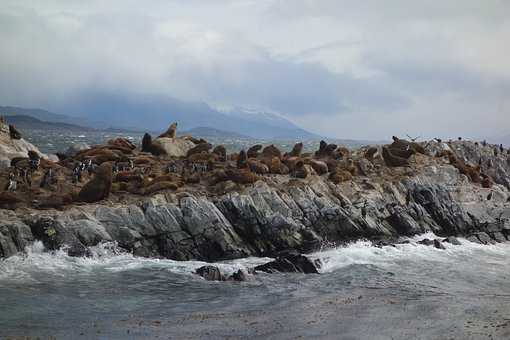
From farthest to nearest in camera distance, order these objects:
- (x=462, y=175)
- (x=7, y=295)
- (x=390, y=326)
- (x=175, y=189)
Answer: (x=462, y=175) → (x=175, y=189) → (x=7, y=295) → (x=390, y=326)

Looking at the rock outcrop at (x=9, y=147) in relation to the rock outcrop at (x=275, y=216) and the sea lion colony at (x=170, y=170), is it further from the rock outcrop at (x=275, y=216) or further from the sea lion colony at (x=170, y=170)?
the rock outcrop at (x=275, y=216)

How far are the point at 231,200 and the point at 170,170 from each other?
6.67 metres

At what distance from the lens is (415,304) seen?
64.2 ft

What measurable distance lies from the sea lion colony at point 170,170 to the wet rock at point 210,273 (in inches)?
315

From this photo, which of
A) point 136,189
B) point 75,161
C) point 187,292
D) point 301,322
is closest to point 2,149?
point 75,161

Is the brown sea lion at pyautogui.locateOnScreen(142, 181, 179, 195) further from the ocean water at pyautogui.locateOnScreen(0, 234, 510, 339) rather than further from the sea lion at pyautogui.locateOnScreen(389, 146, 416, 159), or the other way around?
the sea lion at pyautogui.locateOnScreen(389, 146, 416, 159)

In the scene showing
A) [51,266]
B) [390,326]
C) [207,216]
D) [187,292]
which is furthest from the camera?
[207,216]

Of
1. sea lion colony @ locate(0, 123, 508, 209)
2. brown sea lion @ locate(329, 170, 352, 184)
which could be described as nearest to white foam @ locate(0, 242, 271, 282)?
sea lion colony @ locate(0, 123, 508, 209)

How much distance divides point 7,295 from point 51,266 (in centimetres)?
426

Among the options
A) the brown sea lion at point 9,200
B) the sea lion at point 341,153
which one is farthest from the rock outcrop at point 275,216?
the sea lion at point 341,153

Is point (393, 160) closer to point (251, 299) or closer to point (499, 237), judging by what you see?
point (499, 237)

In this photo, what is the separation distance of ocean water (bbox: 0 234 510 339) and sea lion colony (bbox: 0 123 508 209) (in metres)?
5.10

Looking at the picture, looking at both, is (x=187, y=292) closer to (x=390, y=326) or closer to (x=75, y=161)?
(x=390, y=326)

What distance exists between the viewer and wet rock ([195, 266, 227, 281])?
2294 centimetres
